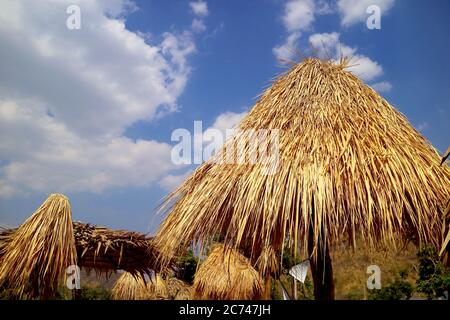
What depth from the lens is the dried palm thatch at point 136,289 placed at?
33.4 ft

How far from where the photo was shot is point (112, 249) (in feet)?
19.1

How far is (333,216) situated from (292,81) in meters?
1.64

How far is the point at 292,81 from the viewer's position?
13.1 feet

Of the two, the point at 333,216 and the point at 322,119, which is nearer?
the point at 333,216

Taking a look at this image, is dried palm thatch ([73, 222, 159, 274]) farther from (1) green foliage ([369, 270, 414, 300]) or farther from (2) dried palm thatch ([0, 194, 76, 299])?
(1) green foliage ([369, 270, 414, 300])

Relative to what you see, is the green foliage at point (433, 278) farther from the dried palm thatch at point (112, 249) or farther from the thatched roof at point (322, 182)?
the thatched roof at point (322, 182)

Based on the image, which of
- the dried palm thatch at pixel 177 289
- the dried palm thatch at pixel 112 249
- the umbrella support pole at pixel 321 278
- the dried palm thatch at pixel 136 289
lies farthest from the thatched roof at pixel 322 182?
the dried palm thatch at pixel 177 289

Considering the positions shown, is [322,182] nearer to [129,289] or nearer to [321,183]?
[321,183]

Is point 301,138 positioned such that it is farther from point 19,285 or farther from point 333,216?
point 19,285

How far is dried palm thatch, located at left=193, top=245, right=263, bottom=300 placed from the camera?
7.79m

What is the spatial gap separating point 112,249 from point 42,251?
1376 millimetres

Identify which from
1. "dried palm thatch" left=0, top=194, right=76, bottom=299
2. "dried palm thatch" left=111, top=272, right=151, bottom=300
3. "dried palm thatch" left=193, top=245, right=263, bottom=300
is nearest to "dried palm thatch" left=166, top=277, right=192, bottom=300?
"dried palm thatch" left=111, top=272, right=151, bottom=300
